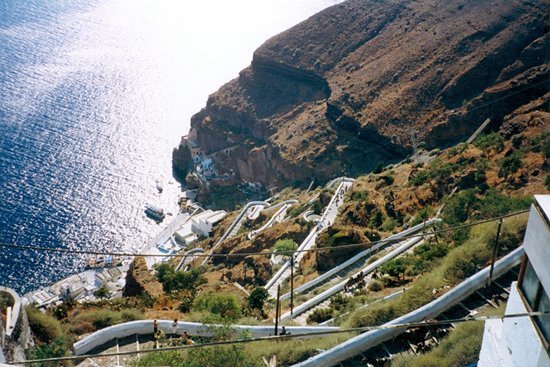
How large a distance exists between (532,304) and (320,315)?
10.2 meters

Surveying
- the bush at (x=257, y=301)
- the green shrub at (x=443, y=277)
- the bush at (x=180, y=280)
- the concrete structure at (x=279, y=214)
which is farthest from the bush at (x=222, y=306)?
the concrete structure at (x=279, y=214)

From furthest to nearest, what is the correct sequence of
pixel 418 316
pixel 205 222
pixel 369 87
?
pixel 369 87 < pixel 205 222 < pixel 418 316

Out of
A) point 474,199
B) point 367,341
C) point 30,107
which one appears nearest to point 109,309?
point 367,341

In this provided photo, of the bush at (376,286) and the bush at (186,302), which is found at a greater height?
the bush at (186,302)

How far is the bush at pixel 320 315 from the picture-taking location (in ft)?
47.7

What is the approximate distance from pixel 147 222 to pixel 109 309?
34.8 metres

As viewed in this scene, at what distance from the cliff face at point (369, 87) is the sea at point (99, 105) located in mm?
8584

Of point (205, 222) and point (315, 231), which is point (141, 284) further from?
point (205, 222)

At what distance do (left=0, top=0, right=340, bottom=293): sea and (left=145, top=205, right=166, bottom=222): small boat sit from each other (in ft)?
4.06

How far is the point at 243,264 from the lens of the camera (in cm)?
2534

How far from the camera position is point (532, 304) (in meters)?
4.78

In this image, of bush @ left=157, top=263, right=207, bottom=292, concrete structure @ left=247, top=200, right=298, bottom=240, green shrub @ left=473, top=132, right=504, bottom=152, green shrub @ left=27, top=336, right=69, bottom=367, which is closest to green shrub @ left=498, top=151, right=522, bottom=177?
green shrub @ left=473, top=132, right=504, bottom=152

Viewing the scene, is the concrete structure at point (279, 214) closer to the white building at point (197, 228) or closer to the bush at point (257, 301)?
the white building at point (197, 228)

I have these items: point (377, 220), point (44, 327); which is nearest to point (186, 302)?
point (44, 327)
